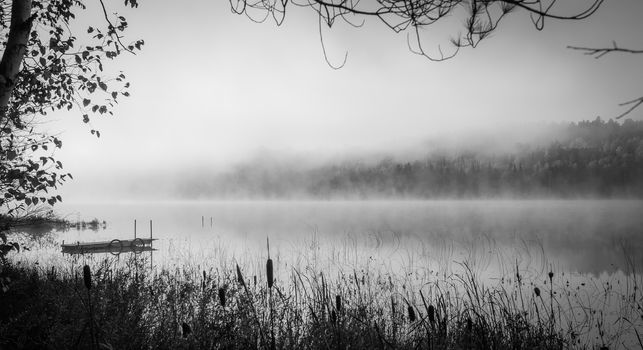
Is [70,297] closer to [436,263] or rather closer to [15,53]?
[15,53]

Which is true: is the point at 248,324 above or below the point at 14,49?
below

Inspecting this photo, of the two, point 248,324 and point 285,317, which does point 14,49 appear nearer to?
point 248,324

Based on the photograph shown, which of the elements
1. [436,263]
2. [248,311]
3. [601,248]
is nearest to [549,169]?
[601,248]

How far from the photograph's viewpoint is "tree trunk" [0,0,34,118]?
326 cm

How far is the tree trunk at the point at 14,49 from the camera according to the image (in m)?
3.26

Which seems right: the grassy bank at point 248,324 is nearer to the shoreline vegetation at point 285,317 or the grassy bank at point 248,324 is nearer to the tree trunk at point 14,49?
the shoreline vegetation at point 285,317

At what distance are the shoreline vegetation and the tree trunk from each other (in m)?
1.76

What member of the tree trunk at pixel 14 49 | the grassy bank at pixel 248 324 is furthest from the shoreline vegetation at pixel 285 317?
the tree trunk at pixel 14 49

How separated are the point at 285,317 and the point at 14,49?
6.58 meters

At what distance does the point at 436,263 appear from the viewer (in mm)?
16969

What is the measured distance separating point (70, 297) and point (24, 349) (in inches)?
64.8

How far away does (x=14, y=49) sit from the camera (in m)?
3.32

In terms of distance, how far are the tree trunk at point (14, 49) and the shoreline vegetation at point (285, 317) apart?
69.3 inches

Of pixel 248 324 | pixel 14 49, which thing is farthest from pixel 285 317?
pixel 14 49
